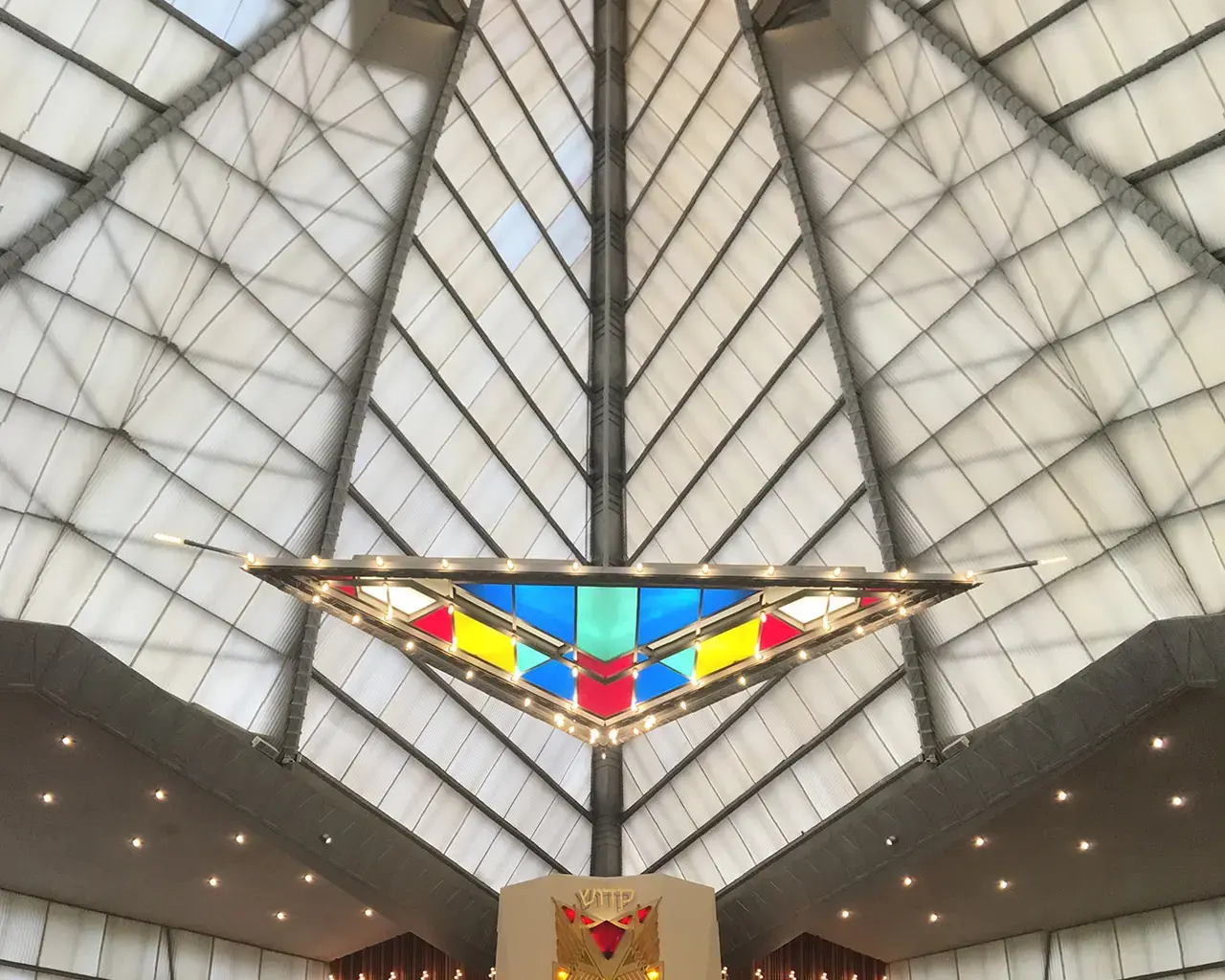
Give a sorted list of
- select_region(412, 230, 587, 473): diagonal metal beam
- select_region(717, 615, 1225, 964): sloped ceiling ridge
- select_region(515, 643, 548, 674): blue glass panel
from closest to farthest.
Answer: select_region(717, 615, 1225, 964): sloped ceiling ridge, select_region(515, 643, 548, 674): blue glass panel, select_region(412, 230, 587, 473): diagonal metal beam

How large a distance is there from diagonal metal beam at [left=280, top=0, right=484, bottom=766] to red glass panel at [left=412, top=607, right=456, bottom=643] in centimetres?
824

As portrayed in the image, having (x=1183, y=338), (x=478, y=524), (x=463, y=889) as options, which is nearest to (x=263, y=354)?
(x=478, y=524)

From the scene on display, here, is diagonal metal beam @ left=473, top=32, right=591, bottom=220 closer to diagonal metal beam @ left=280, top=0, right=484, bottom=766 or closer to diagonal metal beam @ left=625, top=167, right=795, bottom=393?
diagonal metal beam @ left=280, top=0, right=484, bottom=766

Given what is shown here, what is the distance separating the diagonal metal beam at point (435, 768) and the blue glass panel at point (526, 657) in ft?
31.8

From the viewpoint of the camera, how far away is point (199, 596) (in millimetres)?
27344

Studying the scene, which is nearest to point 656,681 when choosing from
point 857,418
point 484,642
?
point 484,642

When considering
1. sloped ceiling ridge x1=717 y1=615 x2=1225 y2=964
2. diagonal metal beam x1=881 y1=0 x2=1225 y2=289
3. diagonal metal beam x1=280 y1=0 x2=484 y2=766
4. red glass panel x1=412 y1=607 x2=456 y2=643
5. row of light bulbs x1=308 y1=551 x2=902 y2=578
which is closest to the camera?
row of light bulbs x1=308 y1=551 x2=902 y2=578

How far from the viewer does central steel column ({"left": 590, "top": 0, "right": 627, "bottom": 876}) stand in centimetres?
3791

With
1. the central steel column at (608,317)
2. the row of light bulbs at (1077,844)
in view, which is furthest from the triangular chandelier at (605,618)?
the central steel column at (608,317)

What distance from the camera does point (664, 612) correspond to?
20.2m

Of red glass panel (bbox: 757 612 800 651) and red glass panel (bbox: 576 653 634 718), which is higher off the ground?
red glass panel (bbox: 757 612 800 651)

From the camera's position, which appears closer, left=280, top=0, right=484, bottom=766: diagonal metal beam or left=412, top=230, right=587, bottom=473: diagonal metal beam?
left=280, top=0, right=484, bottom=766: diagonal metal beam

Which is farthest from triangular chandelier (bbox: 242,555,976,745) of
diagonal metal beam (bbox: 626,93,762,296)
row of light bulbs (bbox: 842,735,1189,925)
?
diagonal metal beam (bbox: 626,93,762,296)

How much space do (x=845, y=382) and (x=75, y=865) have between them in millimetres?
21631
